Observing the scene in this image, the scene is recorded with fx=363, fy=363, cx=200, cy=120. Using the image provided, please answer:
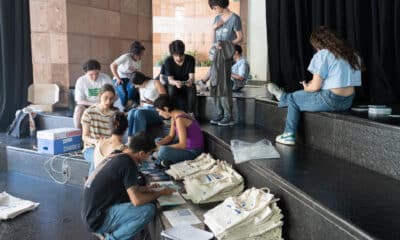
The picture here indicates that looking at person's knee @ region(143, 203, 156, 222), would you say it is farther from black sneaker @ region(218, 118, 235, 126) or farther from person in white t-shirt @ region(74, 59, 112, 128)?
person in white t-shirt @ region(74, 59, 112, 128)

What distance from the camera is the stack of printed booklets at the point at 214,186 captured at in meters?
2.28

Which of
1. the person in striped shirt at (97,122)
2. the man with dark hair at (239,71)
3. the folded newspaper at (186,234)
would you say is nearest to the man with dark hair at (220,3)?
the person in striped shirt at (97,122)

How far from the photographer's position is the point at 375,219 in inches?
54.3

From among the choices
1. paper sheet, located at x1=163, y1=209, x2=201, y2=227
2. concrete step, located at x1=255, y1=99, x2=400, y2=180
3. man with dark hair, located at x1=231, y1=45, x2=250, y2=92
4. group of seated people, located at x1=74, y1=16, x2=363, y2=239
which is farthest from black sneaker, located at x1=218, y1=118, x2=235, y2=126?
paper sheet, located at x1=163, y1=209, x2=201, y2=227

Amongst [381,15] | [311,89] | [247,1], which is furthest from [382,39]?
[247,1]

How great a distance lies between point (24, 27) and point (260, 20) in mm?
3923

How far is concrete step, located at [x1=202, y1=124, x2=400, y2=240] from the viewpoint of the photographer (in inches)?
53.7

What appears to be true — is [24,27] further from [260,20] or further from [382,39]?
[382,39]

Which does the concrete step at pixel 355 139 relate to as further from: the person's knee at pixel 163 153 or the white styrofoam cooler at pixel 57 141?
the white styrofoam cooler at pixel 57 141

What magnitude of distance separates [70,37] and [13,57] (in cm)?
96

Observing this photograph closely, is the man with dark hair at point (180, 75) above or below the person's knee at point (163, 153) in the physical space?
above

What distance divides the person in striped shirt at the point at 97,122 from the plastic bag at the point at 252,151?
124cm

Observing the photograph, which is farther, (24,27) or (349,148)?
(24,27)

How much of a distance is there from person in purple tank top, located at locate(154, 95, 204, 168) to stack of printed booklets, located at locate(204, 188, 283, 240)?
1.22 meters
